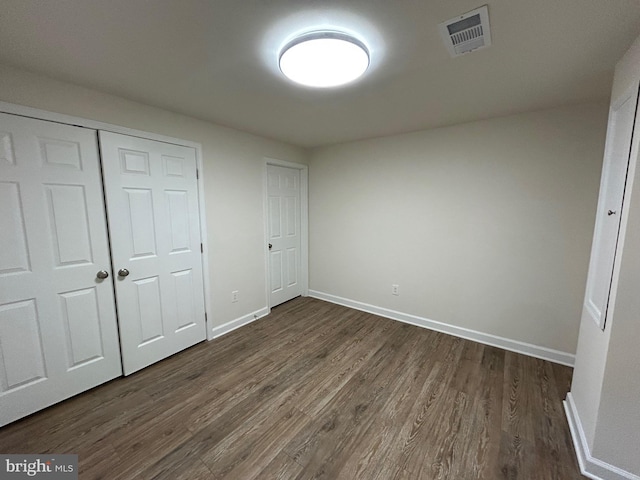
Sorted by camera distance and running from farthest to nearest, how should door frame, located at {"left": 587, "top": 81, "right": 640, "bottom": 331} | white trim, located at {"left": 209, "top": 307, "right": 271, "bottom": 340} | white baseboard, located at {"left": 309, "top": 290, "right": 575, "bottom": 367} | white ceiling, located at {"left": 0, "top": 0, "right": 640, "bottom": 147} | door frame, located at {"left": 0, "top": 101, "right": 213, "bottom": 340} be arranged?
1. white trim, located at {"left": 209, "top": 307, "right": 271, "bottom": 340}
2. white baseboard, located at {"left": 309, "top": 290, "right": 575, "bottom": 367}
3. door frame, located at {"left": 0, "top": 101, "right": 213, "bottom": 340}
4. door frame, located at {"left": 587, "top": 81, "right": 640, "bottom": 331}
5. white ceiling, located at {"left": 0, "top": 0, "right": 640, "bottom": 147}

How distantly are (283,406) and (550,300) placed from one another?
2581 mm

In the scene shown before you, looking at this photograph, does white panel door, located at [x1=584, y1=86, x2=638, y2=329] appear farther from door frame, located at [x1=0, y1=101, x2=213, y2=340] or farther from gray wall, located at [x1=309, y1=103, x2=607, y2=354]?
door frame, located at [x1=0, y1=101, x2=213, y2=340]

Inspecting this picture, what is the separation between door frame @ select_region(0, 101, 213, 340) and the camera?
1.62 m

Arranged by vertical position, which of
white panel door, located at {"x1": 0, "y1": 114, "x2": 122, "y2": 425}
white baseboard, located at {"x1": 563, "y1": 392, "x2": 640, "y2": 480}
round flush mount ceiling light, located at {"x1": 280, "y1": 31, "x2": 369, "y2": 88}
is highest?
round flush mount ceiling light, located at {"x1": 280, "y1": 31, "x2": 369, "y2": 88}

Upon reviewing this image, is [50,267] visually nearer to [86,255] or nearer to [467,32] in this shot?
[86,255]

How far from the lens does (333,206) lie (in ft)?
12.2

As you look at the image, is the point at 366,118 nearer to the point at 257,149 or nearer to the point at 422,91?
the point at 422,91

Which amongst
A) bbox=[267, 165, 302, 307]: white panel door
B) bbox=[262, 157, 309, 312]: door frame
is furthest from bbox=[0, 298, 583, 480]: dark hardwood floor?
bbox=[267, 165, 302, 307]: white panel door

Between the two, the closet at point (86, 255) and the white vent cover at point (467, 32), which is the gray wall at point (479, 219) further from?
the closet at point (86, 255)

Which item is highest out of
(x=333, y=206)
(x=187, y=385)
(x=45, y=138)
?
(x=45, y=138)

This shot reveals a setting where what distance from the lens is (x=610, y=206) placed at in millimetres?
1510

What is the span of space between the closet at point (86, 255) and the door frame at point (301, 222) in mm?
930

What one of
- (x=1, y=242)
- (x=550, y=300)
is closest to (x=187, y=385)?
(x=1, y=242)

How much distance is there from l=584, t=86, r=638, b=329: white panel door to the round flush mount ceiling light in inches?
57.3
